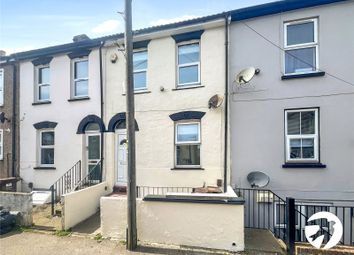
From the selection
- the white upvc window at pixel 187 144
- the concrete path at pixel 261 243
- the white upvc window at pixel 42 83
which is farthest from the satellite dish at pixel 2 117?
the concrete path at pixel 261 243

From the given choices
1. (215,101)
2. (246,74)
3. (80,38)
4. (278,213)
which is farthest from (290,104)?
(80,38)

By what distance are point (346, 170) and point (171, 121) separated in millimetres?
5641

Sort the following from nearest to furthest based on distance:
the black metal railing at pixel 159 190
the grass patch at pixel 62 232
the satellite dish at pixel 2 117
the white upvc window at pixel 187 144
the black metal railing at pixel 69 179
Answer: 1. the grass patch at pixel 62 232
2. the black metal railing at pixel 159 190
3. the white upvc window at pixel 187 144
4. the black metal railing at pixel 69 179
5. the satellite dish at pixel 2 117

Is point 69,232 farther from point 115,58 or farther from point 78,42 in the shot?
point 78,42

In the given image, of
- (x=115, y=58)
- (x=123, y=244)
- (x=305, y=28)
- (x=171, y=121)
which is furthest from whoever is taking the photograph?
(x=115, y=58)

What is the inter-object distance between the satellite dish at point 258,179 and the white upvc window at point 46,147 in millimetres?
8289

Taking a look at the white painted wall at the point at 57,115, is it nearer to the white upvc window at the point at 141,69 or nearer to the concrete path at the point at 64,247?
the white upvc window at the point at 141,69

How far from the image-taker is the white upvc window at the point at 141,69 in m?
9.14

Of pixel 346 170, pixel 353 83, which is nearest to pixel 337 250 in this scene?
pixel 346 170

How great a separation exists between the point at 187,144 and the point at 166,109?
1498mm

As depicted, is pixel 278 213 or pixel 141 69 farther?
pixel 141 69

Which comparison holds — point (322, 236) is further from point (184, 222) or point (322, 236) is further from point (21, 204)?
point (21, 204)

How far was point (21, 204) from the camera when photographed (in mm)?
7008

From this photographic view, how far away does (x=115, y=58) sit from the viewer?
9.33 metres
